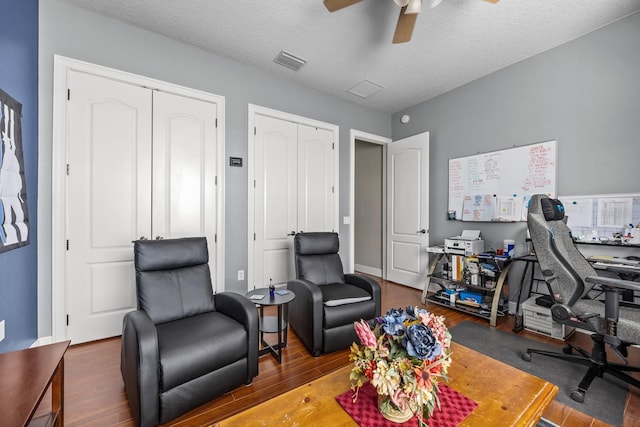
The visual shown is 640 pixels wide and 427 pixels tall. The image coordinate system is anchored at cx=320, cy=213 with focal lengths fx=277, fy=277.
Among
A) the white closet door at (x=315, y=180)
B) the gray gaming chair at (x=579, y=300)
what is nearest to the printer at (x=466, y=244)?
the gray gaming chair at (x=579, y=300)

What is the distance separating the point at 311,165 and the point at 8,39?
9.13 ft

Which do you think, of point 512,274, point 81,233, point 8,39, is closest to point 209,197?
point 81,233

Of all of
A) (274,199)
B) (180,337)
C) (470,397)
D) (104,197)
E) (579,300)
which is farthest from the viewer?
(274,199)

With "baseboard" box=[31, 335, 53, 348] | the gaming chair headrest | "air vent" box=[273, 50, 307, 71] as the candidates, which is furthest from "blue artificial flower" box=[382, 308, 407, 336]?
"air vent" box=[273, 50, 307, 71]

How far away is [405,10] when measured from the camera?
2.10 m

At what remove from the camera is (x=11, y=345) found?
1.81m

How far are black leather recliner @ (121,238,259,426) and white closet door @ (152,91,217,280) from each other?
0.75 metres

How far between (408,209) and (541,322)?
2.08 meters

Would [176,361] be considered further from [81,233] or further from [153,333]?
[81,233]

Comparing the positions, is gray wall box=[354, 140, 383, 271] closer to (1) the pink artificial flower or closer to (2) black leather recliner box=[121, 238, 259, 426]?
(2) black leather recliner box=[121, 238, 259, 426]

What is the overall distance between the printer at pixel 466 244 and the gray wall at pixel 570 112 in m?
0.14

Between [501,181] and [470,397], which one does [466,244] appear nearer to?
[501,181]

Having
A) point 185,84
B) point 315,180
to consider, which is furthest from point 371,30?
point 185,84

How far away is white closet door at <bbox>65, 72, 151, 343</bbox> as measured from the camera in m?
2.38
